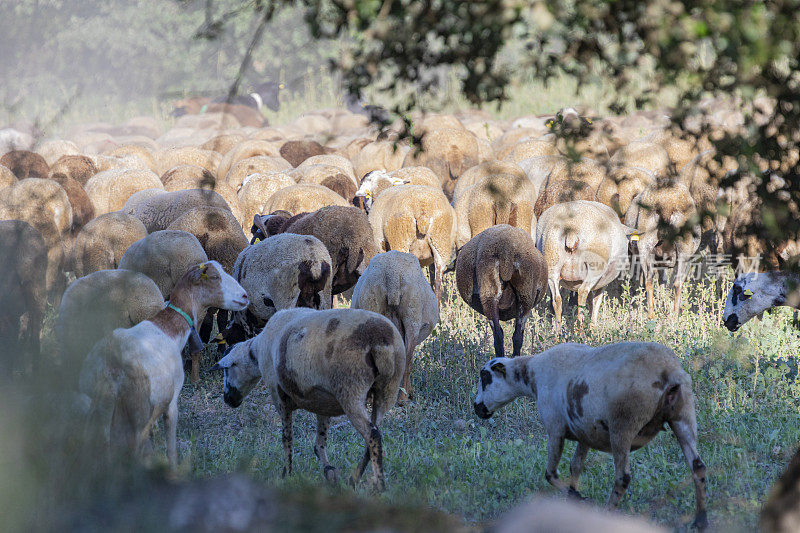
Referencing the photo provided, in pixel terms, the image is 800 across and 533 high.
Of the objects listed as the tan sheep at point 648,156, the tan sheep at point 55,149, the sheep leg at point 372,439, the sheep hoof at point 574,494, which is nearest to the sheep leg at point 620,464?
the sheep hoof at point 574,494

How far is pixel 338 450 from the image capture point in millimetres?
7898

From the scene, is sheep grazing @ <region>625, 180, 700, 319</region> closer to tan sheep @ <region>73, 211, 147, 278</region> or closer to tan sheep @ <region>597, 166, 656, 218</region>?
tan sheep @ <region>597, 166, 656, 218</region>

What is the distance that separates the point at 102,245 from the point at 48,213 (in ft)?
9.24

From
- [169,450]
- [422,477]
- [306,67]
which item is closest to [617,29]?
[422,477]

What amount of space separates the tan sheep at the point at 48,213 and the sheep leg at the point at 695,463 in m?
8.91

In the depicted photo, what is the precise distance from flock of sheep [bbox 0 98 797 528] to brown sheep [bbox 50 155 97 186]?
4 cm

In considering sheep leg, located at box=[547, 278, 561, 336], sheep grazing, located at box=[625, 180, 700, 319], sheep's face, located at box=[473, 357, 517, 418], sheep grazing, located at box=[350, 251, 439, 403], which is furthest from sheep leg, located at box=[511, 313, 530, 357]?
sheep's face, located at box=[473, 357, 517, 418]

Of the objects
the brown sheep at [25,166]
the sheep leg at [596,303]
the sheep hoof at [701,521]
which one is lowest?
the sheep leg at [596,303]

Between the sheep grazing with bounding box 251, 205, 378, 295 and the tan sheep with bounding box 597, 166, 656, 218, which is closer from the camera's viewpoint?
the sheep grazing with bounding box 251, 205, 378, 295

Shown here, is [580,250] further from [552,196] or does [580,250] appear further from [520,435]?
[520,435]

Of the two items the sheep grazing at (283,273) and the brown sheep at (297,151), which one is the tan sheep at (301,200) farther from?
the brown sheep at (297,151)

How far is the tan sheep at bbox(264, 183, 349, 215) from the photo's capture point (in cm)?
1345

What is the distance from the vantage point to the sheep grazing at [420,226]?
12367 millimetres

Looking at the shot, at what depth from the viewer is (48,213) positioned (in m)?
13.0
